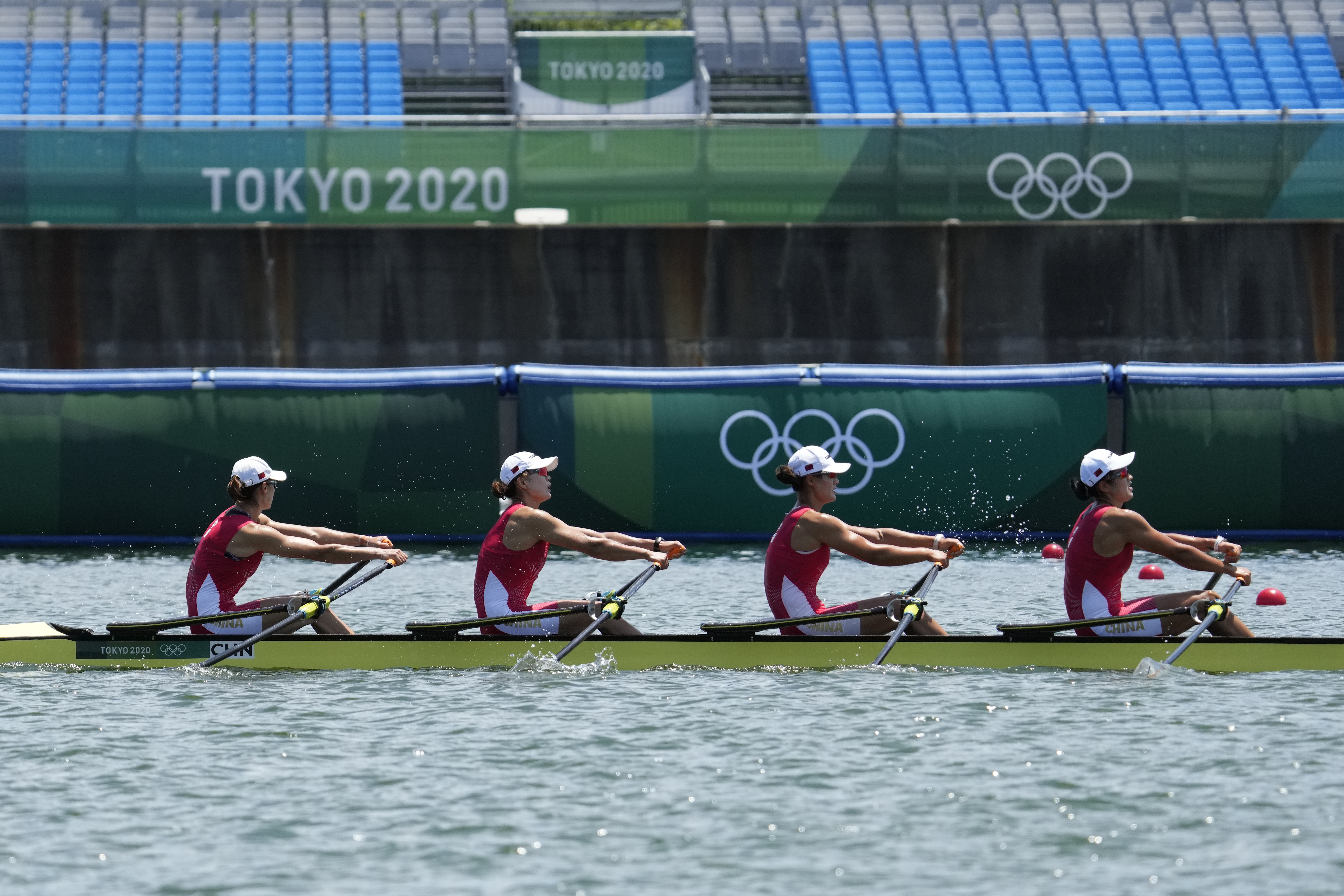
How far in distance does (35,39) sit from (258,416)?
18541 mm

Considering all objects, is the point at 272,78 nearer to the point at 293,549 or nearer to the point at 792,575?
the point at 293,549

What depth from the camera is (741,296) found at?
2117 centimetres

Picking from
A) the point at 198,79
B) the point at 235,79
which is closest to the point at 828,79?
the point at 235,79

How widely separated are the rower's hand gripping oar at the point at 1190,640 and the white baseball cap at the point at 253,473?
5457 mm

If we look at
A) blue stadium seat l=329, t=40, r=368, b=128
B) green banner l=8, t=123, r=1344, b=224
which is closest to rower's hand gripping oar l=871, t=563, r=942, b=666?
green banner l=8, t=123, r=1344, b=224

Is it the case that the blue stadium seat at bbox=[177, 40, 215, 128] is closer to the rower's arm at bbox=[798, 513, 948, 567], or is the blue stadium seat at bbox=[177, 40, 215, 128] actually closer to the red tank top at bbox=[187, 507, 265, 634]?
the red tank top at bbox=[187, 507, 265, 634]

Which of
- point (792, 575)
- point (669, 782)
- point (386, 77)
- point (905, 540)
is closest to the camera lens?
point (669, 782)

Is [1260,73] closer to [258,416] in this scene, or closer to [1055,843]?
[258,416]

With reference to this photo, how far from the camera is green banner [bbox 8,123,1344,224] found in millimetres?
21125

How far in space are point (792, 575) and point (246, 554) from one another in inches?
136

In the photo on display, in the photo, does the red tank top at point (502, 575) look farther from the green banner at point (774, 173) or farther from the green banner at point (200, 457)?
the green banner at point (774, 173)

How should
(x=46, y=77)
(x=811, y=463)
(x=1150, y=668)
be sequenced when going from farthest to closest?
1. (x=46, y=77)
2. (x=811, y=463)
3. (x=1150, y=668)

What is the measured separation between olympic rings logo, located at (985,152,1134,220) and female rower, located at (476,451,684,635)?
11.2m

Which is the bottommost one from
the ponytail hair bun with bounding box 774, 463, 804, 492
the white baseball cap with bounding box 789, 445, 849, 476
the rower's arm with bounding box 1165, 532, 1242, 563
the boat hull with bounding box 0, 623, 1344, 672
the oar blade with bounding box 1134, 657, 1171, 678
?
the oar blade with bounding box 1134, 657, 1171, 678
